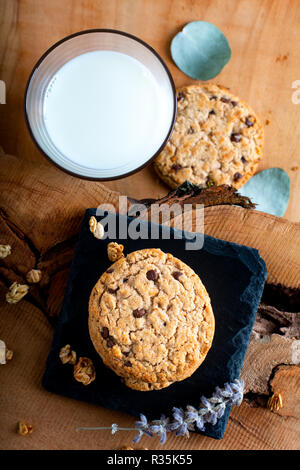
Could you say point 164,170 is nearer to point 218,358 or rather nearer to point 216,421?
point 218,358

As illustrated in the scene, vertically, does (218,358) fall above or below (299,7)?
below

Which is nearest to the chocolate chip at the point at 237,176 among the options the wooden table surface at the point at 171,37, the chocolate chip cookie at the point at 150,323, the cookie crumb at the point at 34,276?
the wooden table surface at the point at 171,37

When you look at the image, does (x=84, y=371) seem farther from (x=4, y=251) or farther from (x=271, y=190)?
(x=271, y=190)

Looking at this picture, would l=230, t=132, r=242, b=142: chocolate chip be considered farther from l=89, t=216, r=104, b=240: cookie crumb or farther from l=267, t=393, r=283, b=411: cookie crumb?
l=267, t=393, r=283, b=411: cookie crumb

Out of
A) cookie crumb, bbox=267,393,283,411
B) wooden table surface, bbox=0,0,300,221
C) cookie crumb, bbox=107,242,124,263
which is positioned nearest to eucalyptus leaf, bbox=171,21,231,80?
wooden table surface, bbox=0,0,300,221

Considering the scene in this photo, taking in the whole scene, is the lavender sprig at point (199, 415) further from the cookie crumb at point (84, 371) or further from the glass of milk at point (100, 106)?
the glass of milk at point (100, 106)

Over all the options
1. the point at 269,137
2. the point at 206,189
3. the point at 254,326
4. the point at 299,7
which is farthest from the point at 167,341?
the point at 299,7
